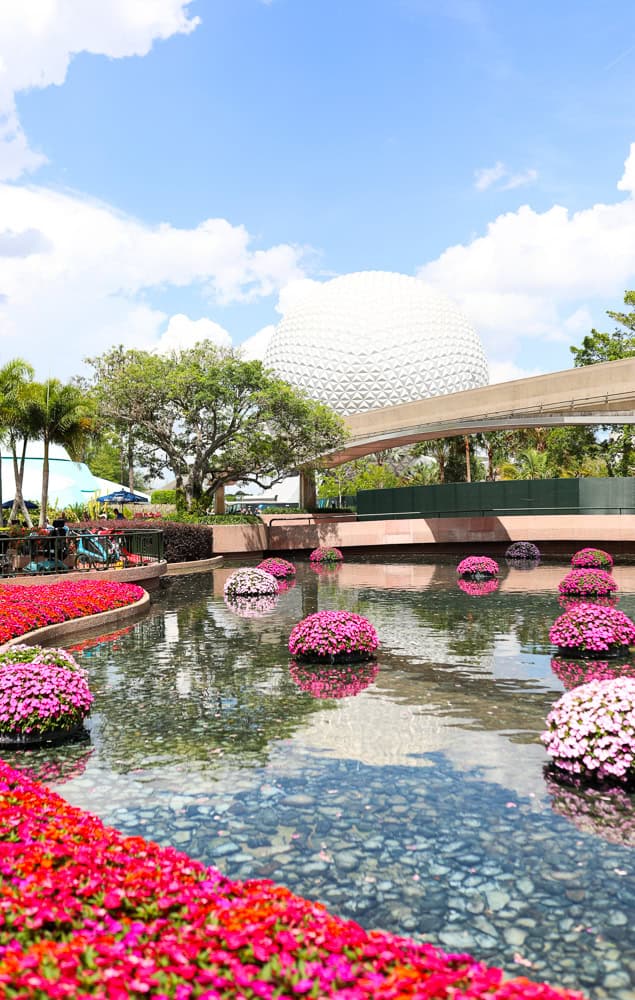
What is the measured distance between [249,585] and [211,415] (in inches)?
633

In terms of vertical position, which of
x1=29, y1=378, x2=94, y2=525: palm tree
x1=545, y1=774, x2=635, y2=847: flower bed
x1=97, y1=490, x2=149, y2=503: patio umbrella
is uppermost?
x1=29, y1=378, x2=94, y2=525: palm tree

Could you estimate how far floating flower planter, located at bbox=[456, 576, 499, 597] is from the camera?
22062 millimetres

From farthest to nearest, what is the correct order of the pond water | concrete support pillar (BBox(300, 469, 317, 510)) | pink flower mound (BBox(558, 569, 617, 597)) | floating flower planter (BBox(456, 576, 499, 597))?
concrete support pillar (BBox(300, 469, 317, 510)), floating flower planter (BBox(456, 576, 499, 597)), pink flower mound (BBox(558, 569, 617, 597)), the pond water

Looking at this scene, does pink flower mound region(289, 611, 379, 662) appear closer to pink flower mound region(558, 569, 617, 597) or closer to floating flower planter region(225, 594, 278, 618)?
floating flower planter region(225, 594, 278, 618)

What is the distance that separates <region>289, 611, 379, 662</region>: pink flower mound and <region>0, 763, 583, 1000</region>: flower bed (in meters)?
7.48

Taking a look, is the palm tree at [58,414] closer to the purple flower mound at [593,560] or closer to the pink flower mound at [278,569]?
the pink flower mound at [278,569]

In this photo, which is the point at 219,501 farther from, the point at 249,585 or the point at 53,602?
the point at 53,602

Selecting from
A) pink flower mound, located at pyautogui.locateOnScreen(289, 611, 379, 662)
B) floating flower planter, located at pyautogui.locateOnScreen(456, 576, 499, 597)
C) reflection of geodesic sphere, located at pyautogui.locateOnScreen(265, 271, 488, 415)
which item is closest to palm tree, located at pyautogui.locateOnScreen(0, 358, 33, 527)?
floating flower planter, located at pyautogui.locateOnScreen(456, 576, 499, 597)

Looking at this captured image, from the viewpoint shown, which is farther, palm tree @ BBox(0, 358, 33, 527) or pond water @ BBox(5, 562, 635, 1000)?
palm tree @ BBox(0, 358, 33, 527)

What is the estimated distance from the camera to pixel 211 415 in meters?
36.0

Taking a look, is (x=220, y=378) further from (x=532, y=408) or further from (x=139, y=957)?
(x=139, y=957)

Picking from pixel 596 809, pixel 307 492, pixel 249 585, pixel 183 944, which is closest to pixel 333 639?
pixel 596 809

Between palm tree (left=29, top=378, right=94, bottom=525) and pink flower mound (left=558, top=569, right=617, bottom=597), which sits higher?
palm tree (left=29, top=378, right=94, bottom=525)

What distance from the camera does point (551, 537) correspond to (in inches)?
1487
